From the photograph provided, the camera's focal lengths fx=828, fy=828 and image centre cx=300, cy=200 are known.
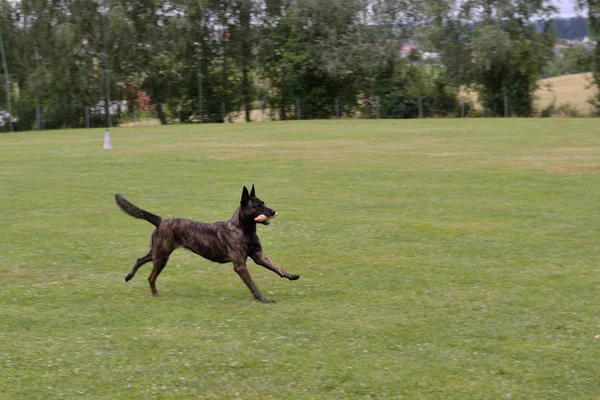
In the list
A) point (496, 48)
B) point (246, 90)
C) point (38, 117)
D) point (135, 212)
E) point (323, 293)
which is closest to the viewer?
point (135, 212)

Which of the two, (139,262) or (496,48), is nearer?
(139,262)

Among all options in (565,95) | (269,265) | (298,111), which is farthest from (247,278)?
(298,111)

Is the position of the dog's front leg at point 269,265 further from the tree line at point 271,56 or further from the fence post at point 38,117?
the fence post at point 38,117

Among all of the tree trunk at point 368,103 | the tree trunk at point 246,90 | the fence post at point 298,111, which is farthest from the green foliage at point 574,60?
the tree trunk at point 246,90

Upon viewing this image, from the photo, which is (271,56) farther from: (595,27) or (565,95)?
(595,27)

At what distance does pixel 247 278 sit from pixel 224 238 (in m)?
0.55

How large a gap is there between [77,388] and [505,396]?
3.69 m

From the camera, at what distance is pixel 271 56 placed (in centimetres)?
6406

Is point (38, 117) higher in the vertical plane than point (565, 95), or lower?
lower

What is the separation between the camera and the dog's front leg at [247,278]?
983 centimetres

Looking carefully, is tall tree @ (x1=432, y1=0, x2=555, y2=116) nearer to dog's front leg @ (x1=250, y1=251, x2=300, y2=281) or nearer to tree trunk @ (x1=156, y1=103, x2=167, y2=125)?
tree trunk @ (x1=156, y1=103, x2=167, y2=125)

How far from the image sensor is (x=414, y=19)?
205 ft

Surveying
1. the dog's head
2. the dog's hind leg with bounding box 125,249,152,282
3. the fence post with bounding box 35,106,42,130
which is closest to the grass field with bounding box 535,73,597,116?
the fence post with bounding box 35,106,42,130

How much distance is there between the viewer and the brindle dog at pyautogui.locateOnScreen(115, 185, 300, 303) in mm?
9828
